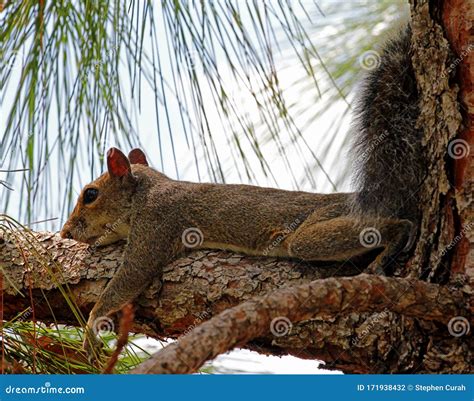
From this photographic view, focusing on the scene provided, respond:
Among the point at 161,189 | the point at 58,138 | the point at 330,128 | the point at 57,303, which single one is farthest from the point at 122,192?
the point at 330,128

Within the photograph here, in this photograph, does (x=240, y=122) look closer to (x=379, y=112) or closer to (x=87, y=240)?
(x=379, y=112)

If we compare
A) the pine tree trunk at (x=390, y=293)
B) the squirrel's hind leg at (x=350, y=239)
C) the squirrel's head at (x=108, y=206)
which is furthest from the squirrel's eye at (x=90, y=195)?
the squirrel's hind leg at (x=350, y=239)

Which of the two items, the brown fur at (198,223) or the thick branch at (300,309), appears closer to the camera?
the thick branch at (300,309)

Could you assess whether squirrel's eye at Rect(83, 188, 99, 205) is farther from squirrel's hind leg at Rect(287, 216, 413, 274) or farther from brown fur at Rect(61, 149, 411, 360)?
squirrel's hind leg at Rect(287, 216, 413, 274)

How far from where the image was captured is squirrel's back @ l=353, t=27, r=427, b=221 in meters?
1.53

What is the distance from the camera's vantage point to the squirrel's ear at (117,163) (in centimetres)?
209

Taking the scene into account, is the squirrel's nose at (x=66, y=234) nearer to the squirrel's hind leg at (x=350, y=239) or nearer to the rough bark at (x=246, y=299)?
the rough bark at (x=246, y=299)

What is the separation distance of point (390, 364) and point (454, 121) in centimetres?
48

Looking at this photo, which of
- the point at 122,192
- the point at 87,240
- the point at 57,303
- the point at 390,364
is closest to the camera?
the point at 390,364

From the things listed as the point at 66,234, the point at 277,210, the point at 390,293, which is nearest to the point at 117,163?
the point at 66,234

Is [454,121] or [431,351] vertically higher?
[454,121]

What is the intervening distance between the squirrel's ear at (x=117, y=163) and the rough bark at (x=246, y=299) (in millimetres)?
252

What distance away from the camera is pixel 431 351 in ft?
4.21

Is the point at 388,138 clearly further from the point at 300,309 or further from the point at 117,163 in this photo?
the point at 117,163
